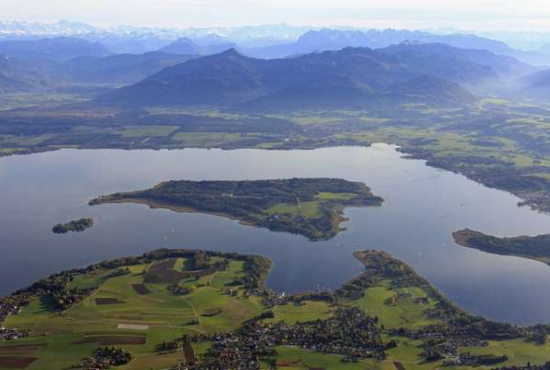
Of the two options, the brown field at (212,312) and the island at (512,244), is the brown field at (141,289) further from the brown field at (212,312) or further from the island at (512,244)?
the island at (512,244)

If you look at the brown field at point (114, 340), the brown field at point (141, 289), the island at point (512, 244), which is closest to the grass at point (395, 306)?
the island at point (512, 244)

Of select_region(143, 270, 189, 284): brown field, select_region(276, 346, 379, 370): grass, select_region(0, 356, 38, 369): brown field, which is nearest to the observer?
select_region(0, 356, 38, 369): brown field

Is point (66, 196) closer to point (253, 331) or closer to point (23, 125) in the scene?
point (253, 331)

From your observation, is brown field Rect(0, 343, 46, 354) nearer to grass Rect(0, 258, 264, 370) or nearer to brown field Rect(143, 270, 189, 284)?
grass Rect(0, 258, 264, 370)

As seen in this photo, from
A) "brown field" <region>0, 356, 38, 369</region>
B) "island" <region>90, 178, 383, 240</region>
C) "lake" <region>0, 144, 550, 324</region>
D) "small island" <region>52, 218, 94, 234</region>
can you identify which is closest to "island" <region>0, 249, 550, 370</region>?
"brown field" <region>0, 356, 38, 369</region>

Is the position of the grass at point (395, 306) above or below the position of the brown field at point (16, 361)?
above

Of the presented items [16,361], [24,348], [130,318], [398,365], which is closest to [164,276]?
[130,318]
